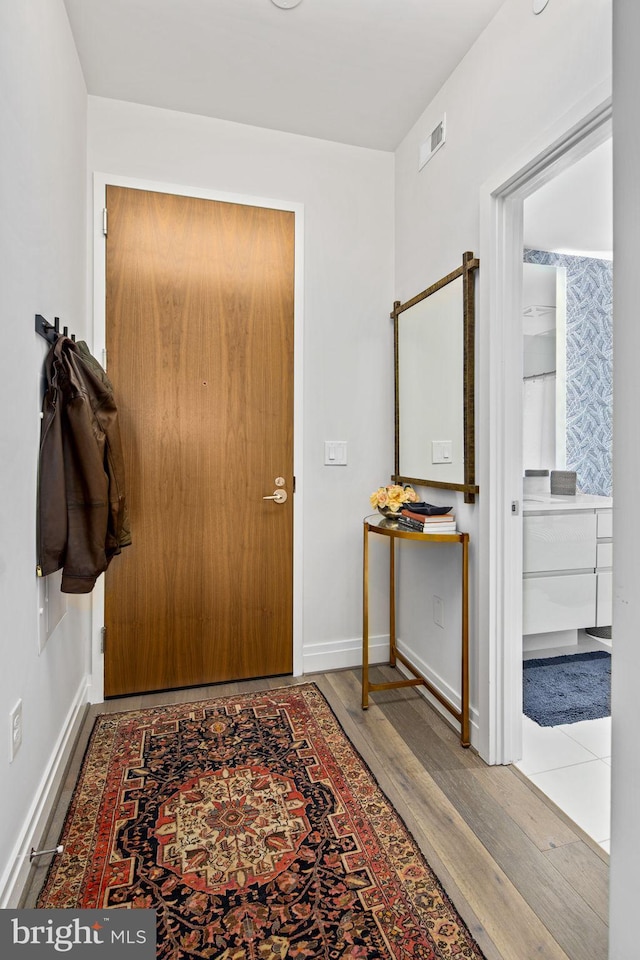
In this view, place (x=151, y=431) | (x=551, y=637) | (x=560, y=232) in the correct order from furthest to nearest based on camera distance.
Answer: (x=560, y=232)
(x=551, y=637)
(x=151, y=431)

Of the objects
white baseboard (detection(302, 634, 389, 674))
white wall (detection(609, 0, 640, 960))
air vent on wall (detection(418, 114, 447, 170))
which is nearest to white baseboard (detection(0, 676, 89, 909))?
white baseboard (detection(302, 634, 389, 674))

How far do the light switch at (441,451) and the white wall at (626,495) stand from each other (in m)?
1.74

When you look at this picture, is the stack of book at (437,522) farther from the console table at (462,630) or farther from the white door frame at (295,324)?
the white door frame at (295,324)

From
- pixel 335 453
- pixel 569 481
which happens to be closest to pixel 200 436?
pixel 335 453

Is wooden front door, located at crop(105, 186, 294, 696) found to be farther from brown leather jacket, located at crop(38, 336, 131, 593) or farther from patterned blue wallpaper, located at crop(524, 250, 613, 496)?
patterned blue wallpaper, located at crop(524, 250, 613, 496)

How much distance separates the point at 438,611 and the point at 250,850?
1271 millimetres

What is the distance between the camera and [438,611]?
2.41 m

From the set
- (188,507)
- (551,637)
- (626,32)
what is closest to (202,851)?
(188,507)

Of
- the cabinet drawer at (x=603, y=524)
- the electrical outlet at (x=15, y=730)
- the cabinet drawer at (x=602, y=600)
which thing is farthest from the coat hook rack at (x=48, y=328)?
the cabinet drawer at (x=602, y=600)

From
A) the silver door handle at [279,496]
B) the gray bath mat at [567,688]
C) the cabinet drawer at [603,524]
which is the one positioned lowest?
the gray bath mat at [567,688]

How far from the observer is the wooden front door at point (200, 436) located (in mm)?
2428

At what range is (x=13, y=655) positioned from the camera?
133 cm

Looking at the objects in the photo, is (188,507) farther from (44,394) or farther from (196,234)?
(196,234)

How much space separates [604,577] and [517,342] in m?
1.68
